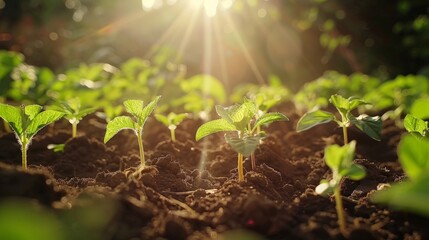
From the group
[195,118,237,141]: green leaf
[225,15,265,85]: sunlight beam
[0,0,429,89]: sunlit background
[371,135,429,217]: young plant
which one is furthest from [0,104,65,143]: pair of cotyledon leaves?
[225,15,265,85]: sunlight beam

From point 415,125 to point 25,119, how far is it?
4.95 ft

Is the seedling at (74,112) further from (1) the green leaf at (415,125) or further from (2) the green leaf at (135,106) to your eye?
(1) the green leaf at (415,125)

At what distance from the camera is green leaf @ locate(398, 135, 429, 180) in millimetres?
1064

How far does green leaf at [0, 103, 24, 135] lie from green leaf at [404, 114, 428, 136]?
58.6 inches

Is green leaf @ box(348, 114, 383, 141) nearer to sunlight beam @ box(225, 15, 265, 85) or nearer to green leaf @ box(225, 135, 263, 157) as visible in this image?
green leaf @ box(225, 135, 263, 157)

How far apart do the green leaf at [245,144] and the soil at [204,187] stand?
14 centimetres

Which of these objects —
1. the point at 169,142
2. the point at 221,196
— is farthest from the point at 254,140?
the point at 169,142

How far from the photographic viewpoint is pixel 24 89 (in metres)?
3.54

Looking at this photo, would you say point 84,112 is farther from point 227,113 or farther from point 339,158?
point 339,158

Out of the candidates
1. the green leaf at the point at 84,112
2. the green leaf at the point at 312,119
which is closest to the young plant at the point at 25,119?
the green leaf at the point at 84,112

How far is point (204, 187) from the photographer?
1.89 metres

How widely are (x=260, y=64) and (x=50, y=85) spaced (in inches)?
210

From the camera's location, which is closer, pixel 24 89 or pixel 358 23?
pixel 24 89

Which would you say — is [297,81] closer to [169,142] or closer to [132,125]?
[169,142]
